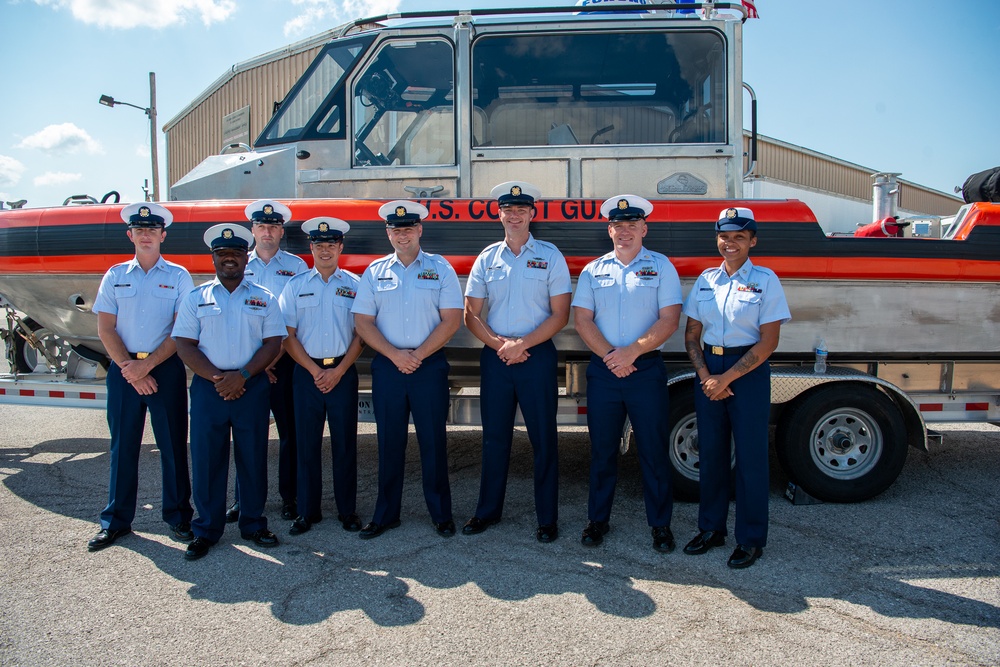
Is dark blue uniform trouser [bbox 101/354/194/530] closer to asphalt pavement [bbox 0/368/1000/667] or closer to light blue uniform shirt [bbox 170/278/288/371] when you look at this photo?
asphalt pavement [bbox 0/368/1000/667]

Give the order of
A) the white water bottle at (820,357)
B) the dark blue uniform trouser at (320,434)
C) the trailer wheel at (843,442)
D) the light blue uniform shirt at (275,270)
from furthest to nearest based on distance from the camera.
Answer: the trailer wheel at (843,442) → the white water bottle at (820,357) → the light blue uniform shirt at (275,270) → the dark blue uniform trouser at (320,434)

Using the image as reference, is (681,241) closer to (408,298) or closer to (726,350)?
(726,350)

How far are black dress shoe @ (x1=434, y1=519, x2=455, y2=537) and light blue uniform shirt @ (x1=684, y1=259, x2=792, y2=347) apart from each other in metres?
1.64

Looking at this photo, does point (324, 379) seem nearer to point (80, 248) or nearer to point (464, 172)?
point (464, 172)

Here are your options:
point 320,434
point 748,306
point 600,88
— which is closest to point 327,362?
point 320,434

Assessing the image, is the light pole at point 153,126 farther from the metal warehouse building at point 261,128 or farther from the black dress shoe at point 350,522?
the black dress shoe at point 350,522

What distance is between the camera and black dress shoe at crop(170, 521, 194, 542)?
3.66m

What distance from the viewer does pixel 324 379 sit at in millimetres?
3670

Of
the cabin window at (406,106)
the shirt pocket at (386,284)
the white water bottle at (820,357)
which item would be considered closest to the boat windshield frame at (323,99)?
the cabin window at (406,106)

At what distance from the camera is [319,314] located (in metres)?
3.72

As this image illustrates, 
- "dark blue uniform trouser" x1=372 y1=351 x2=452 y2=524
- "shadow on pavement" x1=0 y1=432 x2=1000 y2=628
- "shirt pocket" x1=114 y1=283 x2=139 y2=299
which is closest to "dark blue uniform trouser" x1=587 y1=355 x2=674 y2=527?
"shadow on pavement" x1=0 y1=432 x2=1000 y2=628

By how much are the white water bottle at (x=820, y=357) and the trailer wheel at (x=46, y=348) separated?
17.2 feet

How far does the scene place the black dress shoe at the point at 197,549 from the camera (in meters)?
3.42

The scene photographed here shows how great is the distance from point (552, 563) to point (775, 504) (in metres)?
1.70
